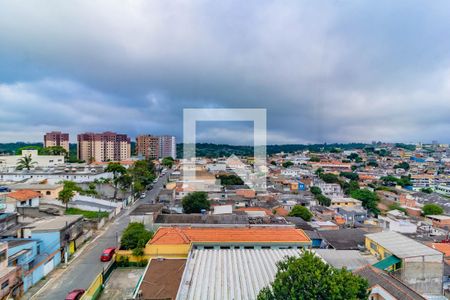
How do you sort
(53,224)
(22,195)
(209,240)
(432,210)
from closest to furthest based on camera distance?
(209,240)
(53,224)
(22,195)
(432,210)

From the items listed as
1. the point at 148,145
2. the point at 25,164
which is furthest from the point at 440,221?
the point at 148,145

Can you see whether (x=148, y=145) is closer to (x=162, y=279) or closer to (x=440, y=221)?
(x=440, y=221)

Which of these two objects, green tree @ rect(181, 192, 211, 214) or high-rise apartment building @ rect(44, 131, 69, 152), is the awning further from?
high-rise apartment building @ rect(44, 131, 69, 152)

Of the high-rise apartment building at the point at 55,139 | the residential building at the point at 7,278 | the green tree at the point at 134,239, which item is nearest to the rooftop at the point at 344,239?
the green tree at the point at 134,239

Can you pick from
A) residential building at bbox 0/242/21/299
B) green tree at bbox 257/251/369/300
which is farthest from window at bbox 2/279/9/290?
green tree at bbox 257/251/369/300

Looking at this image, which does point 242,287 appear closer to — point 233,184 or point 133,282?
point 133,282
